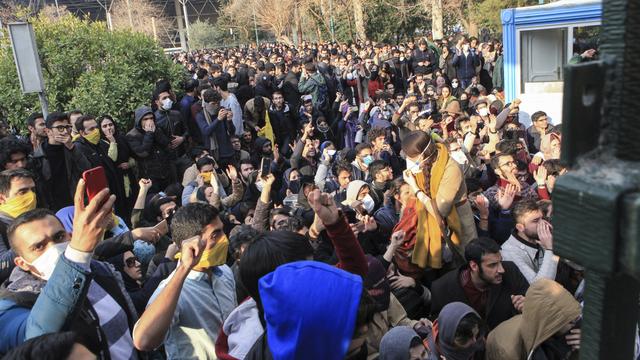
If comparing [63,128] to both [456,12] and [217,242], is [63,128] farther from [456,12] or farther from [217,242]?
[456,12]

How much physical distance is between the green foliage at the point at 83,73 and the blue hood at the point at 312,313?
637cm

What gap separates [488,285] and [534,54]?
8322 mm

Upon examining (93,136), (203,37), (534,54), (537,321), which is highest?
(203,37)

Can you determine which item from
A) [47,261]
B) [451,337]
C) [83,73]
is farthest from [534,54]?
[47,261]

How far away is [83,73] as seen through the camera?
7727 mm

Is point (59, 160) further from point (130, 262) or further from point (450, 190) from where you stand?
point (450, 190)

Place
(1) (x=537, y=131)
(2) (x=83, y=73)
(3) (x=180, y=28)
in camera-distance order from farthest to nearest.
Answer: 1. (3) (x=180, y=28)
2. (2) (x=83, y=73)
3. (1) (x=537, y=131)

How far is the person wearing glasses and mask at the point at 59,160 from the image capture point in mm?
5309

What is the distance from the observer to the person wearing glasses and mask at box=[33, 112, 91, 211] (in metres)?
5.31

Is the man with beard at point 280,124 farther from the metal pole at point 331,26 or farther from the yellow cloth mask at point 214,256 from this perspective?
the metal pole at point 331,26

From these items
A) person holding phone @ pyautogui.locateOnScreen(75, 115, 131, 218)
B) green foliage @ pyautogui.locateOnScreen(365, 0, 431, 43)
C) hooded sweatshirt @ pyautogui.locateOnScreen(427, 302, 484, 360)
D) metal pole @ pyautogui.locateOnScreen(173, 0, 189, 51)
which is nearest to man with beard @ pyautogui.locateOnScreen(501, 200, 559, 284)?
hooded sweatshirt @ pyautogui.locateOnScreen(427, 302, 484, 360)

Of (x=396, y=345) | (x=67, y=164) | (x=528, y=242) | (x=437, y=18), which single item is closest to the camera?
(x=396, y=345)

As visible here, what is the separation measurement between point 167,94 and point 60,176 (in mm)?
2242

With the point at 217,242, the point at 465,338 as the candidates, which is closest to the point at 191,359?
the point at 217,242
